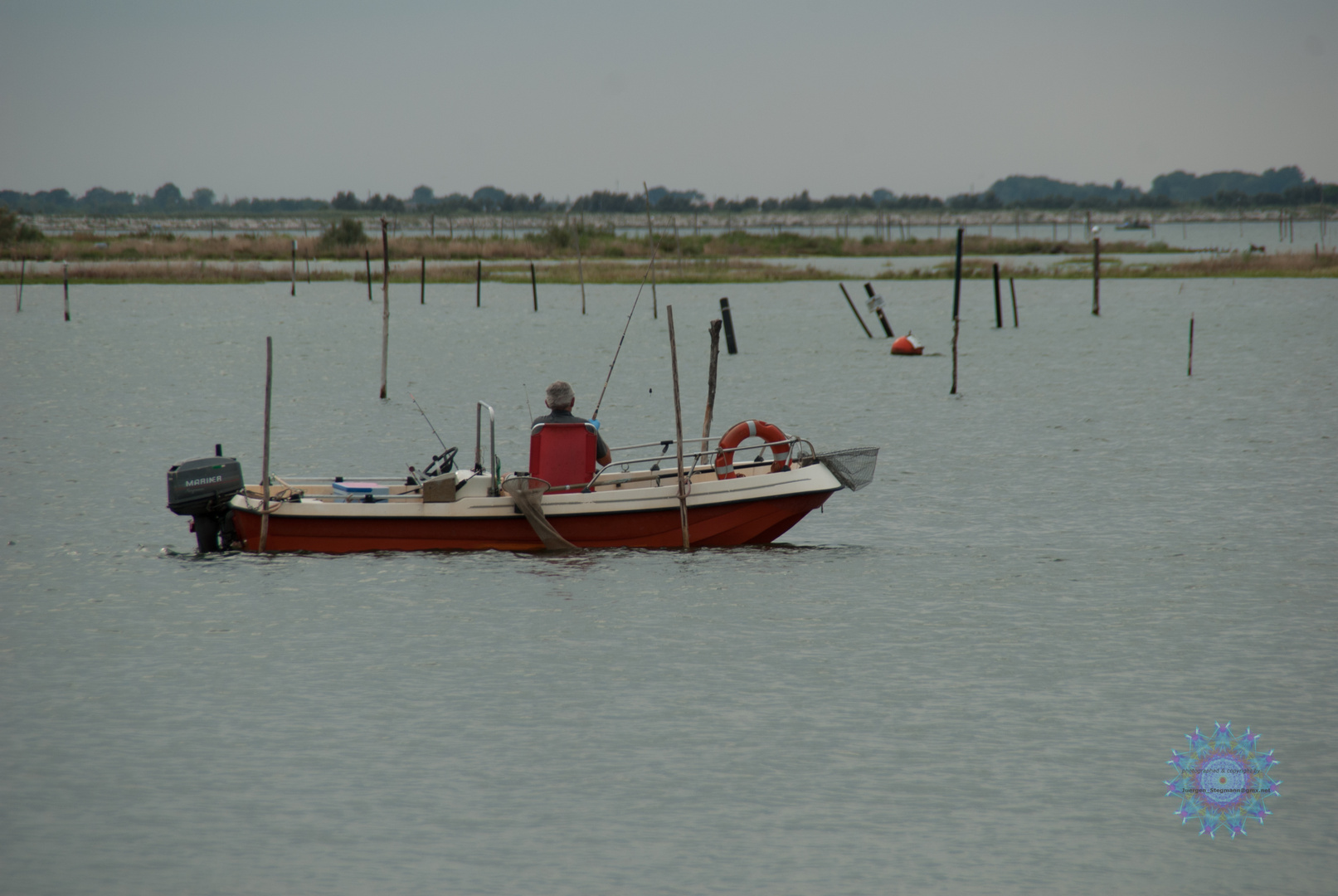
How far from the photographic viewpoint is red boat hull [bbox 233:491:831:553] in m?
13.7

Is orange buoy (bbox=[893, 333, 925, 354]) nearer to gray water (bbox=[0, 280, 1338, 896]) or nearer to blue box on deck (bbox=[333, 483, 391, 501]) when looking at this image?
gray water (bbox=[0, 280, 1338, 896])

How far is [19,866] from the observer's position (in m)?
7.05

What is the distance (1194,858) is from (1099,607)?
524cm

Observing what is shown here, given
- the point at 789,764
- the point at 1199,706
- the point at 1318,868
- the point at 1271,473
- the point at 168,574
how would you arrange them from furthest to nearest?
1. the point at 1271,473
2. the point at 168,574
3. the point at 1199,706
4. the point at 789,764
5. the point at 1318,868

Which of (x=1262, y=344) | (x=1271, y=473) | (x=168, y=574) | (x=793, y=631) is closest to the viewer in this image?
(x=793, y=631)

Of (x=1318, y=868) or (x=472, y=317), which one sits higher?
(x=472, y=317)

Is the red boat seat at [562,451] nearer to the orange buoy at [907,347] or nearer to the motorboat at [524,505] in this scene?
the motorboat at [524,505]

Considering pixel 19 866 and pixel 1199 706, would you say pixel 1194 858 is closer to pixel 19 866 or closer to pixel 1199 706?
pixel 1199 706

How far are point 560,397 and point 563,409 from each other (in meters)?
0.22

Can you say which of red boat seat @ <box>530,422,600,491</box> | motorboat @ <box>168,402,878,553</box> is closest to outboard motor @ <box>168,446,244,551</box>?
motorboat @ <box>168,402,878,553</box>

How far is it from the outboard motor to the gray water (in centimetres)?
34

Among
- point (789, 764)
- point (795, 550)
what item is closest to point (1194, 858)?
point (789, 764)

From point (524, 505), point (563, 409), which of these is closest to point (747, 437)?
point (563, 409)

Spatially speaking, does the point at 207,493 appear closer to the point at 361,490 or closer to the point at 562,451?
the point at 361,490
